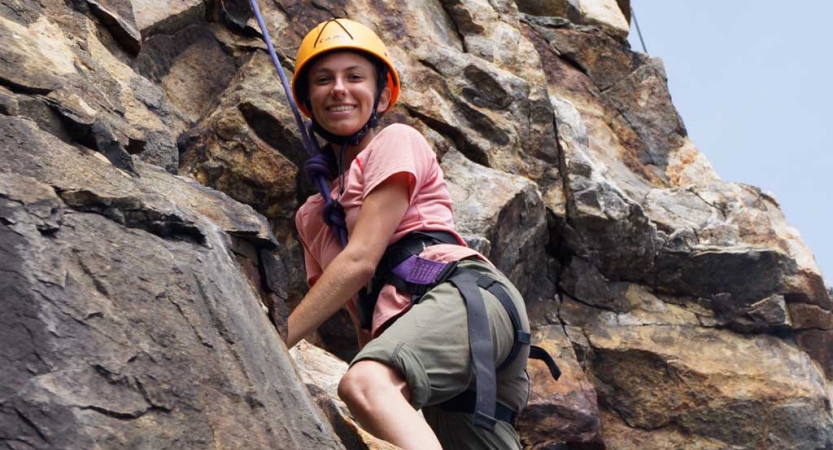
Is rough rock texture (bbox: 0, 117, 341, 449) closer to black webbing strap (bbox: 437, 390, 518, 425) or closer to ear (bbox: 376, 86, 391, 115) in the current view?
black webbing strap (bbox: 437, 390, 518, 425)

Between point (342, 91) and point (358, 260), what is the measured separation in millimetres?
1361

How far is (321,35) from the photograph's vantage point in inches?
260

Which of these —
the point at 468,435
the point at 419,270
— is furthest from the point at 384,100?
the point at 468,435

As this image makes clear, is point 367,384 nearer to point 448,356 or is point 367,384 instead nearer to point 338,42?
point 448,356

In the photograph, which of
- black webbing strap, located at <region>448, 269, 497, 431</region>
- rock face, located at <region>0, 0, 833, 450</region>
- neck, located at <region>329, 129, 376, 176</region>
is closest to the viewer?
rock face, located at <region>0, 0, 833, 450</region>

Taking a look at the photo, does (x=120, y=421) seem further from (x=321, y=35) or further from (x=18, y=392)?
(x=321, y=35)

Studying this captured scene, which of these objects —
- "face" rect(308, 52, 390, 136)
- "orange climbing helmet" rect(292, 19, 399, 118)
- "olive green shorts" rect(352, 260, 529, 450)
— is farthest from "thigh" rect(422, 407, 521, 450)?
"orange climbing helmet" rect(292, 19, 399, 118)

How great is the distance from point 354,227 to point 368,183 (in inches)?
10.1

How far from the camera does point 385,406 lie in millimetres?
4719

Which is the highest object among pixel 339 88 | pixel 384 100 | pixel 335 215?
pixel 384 100

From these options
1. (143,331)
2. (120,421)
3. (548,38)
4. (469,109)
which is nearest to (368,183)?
(143,331)

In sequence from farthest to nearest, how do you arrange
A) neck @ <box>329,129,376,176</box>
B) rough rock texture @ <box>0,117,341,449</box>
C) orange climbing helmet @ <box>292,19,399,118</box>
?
orange climbing helmet @ <box>292,19,399,118</box>
neck @ <box>329,129,376,176</box>
rough rock texture @ <box>0,117,341,449</box>

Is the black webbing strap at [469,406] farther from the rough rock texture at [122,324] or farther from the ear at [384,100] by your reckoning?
the ear at [384,100]

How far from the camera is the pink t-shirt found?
18.5ft
